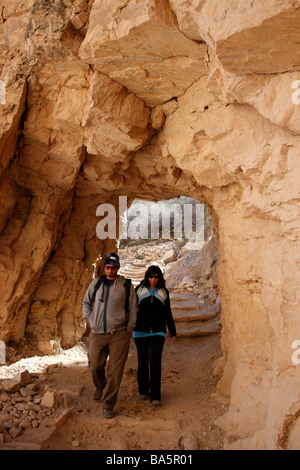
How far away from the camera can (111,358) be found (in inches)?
141

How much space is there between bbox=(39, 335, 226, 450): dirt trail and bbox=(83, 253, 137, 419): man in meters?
0.25

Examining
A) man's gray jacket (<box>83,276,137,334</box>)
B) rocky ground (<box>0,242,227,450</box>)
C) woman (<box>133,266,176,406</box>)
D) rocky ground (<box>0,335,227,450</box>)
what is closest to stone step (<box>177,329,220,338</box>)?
rocky ground (<box>0,242,227,450</box>)

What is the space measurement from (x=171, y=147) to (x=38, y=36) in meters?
1.96

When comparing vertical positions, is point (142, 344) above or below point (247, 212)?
below

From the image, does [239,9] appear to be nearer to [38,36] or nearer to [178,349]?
[38,36]

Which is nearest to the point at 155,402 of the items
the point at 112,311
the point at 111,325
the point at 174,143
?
the point at 111,325

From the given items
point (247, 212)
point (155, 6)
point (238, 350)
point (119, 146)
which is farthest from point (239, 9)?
point (238, 350)

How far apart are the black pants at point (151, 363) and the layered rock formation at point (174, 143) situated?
0.85 meters

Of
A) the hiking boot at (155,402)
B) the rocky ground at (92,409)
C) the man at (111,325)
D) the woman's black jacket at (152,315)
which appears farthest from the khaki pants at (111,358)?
the hiking boot at (155,402)

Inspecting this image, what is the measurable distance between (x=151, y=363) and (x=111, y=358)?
534 millimetres

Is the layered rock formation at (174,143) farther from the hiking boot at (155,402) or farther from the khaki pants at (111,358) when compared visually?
the khaki pants at (111,358)

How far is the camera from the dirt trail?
3.11 metres

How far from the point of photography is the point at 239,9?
2338mm

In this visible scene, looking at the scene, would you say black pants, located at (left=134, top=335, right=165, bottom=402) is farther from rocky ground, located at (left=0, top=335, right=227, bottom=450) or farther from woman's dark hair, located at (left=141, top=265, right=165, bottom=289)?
woman's dark hair, located at (left=141, top=265, right=165, bottom=289)
